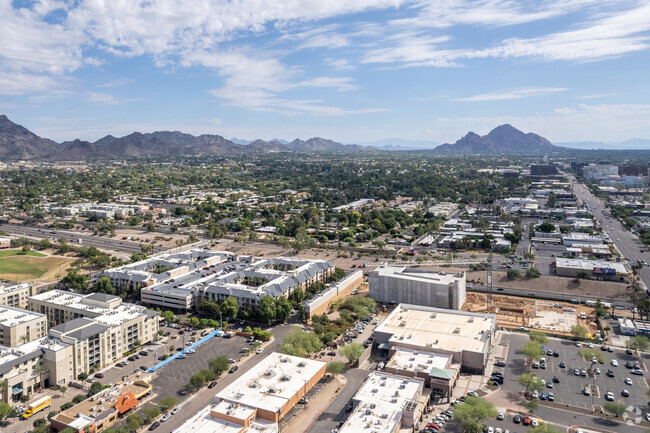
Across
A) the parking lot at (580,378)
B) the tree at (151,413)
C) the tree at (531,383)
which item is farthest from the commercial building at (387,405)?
the tree at (151,413)

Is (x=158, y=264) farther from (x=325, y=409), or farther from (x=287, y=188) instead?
→ (x=287, y=188)

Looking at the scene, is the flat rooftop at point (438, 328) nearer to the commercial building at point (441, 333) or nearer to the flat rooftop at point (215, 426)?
the commercial building at point (441, 333)

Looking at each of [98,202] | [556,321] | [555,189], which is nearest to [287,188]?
[98,202]

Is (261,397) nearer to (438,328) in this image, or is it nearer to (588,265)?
(438,328)

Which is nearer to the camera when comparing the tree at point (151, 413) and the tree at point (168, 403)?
the tree at point (151, 413)

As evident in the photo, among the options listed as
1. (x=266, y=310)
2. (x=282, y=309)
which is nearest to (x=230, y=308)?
(x=266, y=310)

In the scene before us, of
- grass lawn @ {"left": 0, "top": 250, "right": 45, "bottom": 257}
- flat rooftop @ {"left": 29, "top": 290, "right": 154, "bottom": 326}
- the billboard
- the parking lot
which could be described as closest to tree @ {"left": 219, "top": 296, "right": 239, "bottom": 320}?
flat rooftop @ {"left": 29, "top": 290, "right": 154, "bottom": 326}

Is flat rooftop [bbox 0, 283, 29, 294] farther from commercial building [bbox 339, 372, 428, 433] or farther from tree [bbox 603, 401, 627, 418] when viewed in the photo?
tree [bbox 603, 401, 627, 418]
